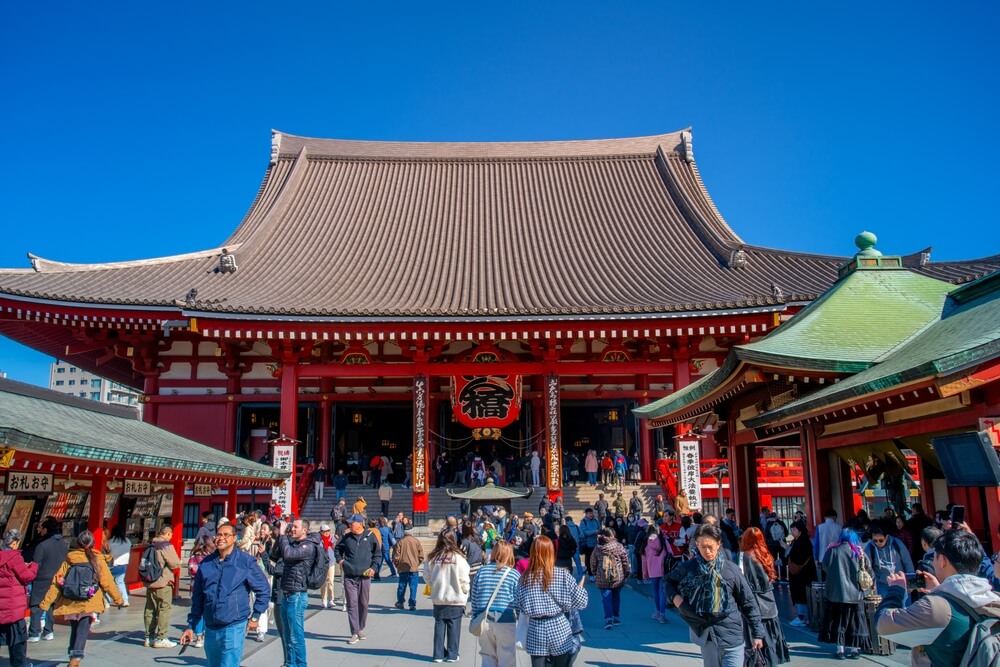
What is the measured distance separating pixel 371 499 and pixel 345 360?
152 inches

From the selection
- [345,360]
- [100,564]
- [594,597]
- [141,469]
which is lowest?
[594,597]

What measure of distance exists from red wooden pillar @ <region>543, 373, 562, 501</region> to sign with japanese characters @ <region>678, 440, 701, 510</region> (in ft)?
10.5

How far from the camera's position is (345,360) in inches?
867

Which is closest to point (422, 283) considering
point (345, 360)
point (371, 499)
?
point (345, 360)

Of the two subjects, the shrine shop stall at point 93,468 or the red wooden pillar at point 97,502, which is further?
the red wooden pillar at point 97,502

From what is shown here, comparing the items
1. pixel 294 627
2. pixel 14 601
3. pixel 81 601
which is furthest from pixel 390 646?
pixel 14 601

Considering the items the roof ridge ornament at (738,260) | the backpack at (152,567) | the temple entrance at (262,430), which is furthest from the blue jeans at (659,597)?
the roof ridge ornament at (738,260)

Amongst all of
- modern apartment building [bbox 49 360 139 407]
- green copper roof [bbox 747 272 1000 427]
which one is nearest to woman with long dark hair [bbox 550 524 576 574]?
green copper roof [bbox 747 272 1000 427]

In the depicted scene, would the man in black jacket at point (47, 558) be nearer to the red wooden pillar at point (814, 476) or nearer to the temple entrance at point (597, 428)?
the red wooden pillar at point (814, 476)

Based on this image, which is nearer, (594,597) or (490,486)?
(594,597)

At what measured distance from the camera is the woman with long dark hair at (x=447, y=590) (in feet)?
26.5

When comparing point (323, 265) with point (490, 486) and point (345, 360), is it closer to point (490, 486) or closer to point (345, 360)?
point (345, 360)

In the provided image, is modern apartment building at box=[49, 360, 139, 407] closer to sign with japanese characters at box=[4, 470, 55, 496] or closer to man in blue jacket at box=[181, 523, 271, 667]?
sign with japanese characters at box=[4, 470, 55, 496]

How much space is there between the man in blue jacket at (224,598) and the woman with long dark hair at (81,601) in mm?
2146
